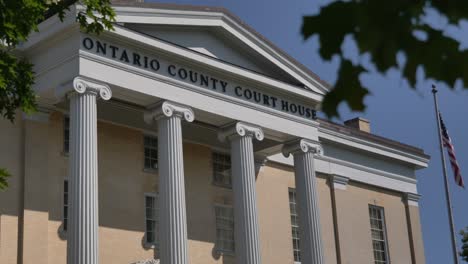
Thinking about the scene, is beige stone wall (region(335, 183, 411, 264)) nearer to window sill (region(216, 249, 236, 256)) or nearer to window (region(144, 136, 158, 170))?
window sill (region(216, 249, 236, 256))

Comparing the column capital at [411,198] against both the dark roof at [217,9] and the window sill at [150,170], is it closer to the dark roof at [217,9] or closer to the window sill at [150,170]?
the dark roof at [217,9]

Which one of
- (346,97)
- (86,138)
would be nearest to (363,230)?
(86,138)

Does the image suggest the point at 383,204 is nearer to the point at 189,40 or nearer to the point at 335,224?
the point at 335,224

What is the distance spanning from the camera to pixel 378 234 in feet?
110

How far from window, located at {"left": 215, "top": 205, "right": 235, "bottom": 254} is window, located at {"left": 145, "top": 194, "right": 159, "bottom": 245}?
8.38ft

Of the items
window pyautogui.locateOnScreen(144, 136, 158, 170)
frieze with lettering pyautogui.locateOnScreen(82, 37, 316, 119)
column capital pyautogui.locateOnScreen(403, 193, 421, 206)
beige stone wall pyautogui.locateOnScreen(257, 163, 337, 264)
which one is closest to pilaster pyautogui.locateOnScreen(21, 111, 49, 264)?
frieze with lettering pyautogui.locateOnScreen(82, 37, 316, 119)

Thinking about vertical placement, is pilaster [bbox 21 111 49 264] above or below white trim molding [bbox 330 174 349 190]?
below

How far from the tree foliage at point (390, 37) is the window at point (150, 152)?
22.7m

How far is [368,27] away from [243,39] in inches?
883

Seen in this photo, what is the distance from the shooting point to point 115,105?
938 inches

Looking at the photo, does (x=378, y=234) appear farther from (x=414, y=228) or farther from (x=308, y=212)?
(x=308, y=212)

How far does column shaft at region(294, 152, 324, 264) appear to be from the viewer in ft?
84.2

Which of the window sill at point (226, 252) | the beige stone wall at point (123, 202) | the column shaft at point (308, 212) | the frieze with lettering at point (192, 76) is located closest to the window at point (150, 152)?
the beige stone wall at point (123, 202)

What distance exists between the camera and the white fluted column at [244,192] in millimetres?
23656
